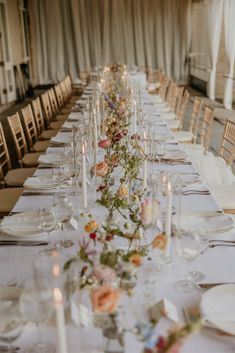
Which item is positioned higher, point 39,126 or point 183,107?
point 183,107

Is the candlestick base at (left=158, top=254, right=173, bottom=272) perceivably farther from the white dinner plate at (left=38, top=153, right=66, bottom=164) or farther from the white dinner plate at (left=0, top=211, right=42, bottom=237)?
the white dinner plate at (left=38, top=153, right=66, bottom=164)

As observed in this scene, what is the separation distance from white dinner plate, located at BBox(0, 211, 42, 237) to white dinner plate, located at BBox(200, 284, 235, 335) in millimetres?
913

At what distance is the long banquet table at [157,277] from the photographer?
130 centimetres

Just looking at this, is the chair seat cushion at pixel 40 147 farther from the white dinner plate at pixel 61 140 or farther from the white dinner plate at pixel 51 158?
the white dinner plate at pixel 51 158

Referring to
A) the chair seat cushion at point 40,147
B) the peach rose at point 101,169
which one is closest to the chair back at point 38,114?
the chair seat cushion at point 40,147

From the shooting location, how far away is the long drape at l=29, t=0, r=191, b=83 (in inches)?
565

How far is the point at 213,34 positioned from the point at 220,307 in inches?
418

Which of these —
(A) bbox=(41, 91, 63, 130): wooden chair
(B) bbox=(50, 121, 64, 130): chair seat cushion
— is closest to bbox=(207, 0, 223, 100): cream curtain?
(A) bbox=(41, 91, 63, 130): wooden chair

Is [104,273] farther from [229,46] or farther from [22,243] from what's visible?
[229,46]

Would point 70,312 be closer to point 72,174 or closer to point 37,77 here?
point 72,174

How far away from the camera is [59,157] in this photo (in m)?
3.51

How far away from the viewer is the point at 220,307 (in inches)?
57.7

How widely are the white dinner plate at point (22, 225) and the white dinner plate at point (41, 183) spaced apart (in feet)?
1.51

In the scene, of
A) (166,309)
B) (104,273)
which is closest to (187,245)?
(166,309)
